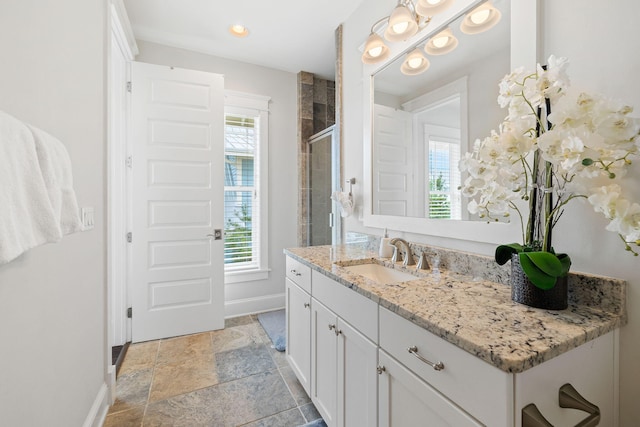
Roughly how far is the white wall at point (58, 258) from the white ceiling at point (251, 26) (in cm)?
78

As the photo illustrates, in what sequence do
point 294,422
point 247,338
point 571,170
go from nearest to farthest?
point 571,170
point 294,422
point 247,338

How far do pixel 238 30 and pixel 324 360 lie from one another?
2.67m

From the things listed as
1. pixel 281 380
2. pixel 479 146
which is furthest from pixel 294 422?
pixel 479 146

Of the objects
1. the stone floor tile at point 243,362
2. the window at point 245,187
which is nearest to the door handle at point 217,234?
the window at point 245,187

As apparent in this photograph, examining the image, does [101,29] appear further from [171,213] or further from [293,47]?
[293,47]

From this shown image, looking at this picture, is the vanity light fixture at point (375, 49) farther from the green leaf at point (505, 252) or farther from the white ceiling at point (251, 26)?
the green leaf at point (505, 252)

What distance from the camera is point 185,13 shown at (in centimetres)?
222

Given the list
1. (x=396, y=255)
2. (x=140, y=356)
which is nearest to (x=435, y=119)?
(x=396, y=255)

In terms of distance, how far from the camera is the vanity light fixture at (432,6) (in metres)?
1.28

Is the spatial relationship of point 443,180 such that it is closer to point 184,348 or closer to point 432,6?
point 432,6

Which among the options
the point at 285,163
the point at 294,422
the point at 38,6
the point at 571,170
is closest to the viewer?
the point at 571,170

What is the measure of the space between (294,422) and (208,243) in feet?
5.46

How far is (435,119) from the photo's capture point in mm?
1460

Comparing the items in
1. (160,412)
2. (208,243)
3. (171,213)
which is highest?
(171,213)
